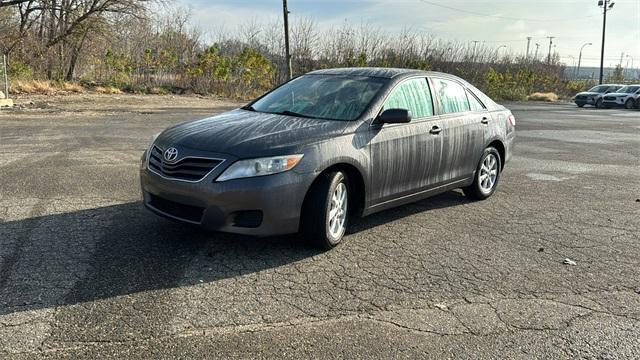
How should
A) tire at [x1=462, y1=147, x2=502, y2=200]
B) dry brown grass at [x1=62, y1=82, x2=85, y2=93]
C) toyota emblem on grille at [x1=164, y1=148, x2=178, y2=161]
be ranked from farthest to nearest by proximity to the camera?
1. dry brown grass at [x1=62, y1=82, x2=85, y2=93]
2. tire at [x1=462, y1=147, x2=502, y2=200]
3. toyota emblem on grille at [x1=164, y1=148, x2=178, y2=161]

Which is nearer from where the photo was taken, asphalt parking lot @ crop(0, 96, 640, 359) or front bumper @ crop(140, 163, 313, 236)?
asphalt parking lot @ crop(0, 96, 640, 359)

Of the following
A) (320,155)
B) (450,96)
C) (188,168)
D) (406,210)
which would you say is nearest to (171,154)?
(188,168)

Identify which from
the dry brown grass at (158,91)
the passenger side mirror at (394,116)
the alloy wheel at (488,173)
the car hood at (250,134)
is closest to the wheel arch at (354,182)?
the car hood at (250,134)

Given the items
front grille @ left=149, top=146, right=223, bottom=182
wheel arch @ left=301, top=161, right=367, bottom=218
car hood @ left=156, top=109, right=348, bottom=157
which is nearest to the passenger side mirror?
car hood @ left=156, top=109, right=348, bottom=157

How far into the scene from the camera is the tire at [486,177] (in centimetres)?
662

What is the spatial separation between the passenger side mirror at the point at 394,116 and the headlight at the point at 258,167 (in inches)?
45.1

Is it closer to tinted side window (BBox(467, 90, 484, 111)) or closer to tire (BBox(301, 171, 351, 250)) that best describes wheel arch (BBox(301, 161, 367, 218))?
tire (BBox(301, 171, 351, 250))

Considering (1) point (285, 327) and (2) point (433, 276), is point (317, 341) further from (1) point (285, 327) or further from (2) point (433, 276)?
(2) point (433, 276)

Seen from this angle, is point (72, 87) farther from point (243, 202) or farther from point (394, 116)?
point (243, 202)

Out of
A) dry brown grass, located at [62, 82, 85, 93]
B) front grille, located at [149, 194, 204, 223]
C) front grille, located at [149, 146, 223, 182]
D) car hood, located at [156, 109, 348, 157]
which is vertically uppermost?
dry brown grass, located at [62, 82, 85, 93]

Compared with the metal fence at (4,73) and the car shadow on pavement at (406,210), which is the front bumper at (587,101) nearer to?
the car shadow on pavement at (406,210)

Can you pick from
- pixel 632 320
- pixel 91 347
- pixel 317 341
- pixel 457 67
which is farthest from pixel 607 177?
pixel 457 67

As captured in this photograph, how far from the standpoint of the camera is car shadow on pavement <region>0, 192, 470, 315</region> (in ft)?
12.1

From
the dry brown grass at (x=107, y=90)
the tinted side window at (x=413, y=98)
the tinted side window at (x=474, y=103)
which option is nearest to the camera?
the tinted side window at (x=413, y=98)
